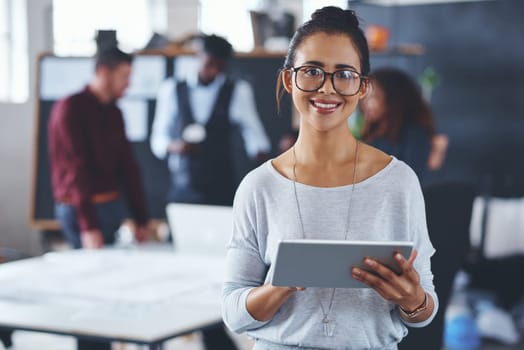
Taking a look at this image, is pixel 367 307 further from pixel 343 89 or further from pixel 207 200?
pixel 207 200

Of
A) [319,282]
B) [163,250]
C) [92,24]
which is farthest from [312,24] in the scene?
[92,24]

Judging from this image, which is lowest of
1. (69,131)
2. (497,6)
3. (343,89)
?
(69,131)

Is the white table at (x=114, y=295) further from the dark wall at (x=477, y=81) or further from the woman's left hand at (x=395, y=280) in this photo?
the dark wall at (x=477, y=81)

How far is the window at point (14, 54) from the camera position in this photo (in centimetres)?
605

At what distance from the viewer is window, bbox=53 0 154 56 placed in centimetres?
634

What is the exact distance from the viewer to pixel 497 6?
17.5ft

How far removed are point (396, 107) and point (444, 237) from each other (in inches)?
65.2

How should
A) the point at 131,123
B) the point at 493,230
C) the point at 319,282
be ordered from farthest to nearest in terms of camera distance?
1. the point at 131,123
2. the point at 493,230
3. the point at 319,282

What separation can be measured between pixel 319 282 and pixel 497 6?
4889 mm

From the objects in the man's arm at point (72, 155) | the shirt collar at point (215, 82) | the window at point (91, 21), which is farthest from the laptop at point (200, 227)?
the window at point (91, 21)

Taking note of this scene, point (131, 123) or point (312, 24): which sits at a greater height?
point (312, 24)

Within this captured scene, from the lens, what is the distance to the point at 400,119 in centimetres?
326

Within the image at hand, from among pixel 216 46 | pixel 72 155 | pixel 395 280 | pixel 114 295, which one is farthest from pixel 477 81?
pixel 395 280

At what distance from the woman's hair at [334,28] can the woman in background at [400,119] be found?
2172 millimetres
